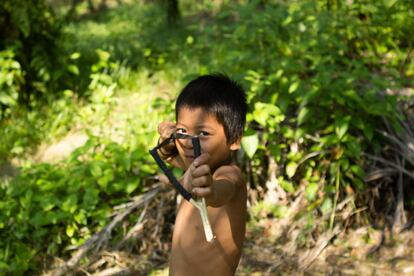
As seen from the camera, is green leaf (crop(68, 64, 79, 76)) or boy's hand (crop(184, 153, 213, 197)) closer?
boy's hand (crop(184, 153, 213, 197))

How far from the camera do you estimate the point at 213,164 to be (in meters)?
1.84

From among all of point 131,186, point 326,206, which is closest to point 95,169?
point 131,186

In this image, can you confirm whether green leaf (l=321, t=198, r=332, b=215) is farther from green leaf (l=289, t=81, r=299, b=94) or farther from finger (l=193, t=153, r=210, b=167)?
finger (l=193, t=153, r=210, b=167)

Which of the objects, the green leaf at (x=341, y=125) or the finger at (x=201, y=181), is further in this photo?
the green leaf at (x=341, y=125)

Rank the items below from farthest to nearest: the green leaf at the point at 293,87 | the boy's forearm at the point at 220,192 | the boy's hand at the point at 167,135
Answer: the green leaf at the point at 293,87
the boy's hand at the point at 167,135
the boy's forearm at the point at 220,192

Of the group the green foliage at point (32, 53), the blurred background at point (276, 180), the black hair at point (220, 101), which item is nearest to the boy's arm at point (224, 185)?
the black hair at point (220, 101)

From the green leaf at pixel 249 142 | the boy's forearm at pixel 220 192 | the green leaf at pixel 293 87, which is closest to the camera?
the boy's forearm at pixel 220 192

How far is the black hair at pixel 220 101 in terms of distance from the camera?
5.82 feet

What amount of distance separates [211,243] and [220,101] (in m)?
0.51

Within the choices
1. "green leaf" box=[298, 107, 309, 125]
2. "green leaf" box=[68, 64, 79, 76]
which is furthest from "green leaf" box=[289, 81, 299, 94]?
"green leaf" box=[68, 64, 79, 76]

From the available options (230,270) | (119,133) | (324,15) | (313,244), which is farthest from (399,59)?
(230,270)

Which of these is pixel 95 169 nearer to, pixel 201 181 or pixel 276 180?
pixel 276 180

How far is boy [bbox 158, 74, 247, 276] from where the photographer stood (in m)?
1.75

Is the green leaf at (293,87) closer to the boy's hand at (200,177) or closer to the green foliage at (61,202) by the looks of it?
the green foliage at (61,202)
